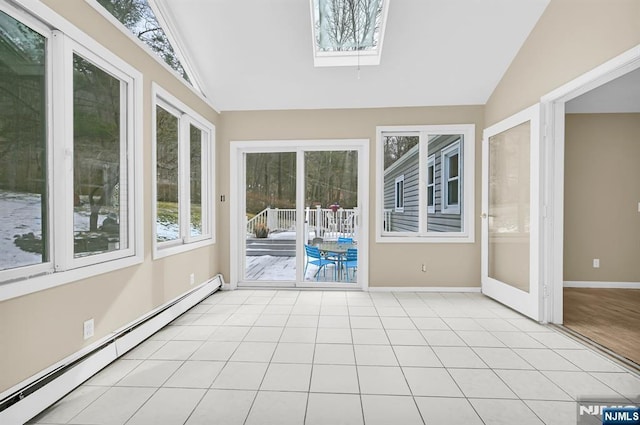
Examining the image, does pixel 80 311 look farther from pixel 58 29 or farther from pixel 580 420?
pixel 580 420

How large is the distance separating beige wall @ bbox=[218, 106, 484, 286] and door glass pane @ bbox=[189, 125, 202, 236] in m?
0.75

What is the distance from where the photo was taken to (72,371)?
2.01 meters

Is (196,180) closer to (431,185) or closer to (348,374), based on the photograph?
(348,374)

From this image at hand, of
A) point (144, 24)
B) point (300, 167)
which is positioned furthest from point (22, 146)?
point (300, 167)

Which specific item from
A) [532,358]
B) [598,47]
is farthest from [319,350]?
[598,47]

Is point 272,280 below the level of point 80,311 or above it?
below

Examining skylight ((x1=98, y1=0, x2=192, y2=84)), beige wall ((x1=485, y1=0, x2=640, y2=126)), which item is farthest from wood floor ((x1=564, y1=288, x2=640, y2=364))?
skylight ((x1=98, y1=0, x2=192, y2=84))

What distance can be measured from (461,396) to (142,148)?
10.3ft

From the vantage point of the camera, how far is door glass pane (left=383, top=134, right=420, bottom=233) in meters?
4.52

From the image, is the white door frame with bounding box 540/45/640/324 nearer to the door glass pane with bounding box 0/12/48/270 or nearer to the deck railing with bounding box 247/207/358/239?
the deck railing with bounding box 247/207/358/239

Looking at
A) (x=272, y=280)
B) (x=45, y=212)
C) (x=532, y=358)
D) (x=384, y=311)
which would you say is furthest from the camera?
(x=272, y=280)

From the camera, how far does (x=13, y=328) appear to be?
167 cm

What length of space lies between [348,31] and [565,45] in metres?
2.15

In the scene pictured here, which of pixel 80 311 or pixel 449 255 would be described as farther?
pixel 449 255
